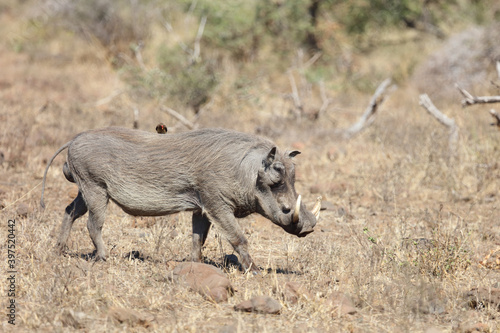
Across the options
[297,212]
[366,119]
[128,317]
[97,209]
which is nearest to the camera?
[128,317]

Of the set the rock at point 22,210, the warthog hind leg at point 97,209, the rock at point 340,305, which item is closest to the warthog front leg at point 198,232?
the warthog hind leg at point 97,209

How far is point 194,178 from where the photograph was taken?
14.4 feet

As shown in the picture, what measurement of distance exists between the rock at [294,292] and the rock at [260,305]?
0.17m

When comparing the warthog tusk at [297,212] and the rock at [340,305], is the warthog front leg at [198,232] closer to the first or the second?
the warthog tusk at [297,212]

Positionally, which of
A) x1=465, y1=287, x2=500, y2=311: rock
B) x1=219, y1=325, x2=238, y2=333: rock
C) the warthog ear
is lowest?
x1=465, y1=287, x2=500, y2=311: rock

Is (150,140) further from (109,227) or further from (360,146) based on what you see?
(360,146)

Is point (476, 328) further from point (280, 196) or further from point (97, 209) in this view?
point (97, 209)

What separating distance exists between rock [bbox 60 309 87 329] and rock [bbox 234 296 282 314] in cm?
87

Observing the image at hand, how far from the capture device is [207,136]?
452cm

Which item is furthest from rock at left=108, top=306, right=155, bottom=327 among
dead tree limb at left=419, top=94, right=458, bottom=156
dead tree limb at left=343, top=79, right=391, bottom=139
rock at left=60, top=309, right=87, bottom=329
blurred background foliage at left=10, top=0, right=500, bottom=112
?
blurred background foliage at left=10, top=0, right=500, bottom=112

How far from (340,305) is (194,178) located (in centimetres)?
136

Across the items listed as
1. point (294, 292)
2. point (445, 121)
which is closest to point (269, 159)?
point (294, 292)

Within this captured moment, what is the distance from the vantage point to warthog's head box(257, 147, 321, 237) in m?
4.26

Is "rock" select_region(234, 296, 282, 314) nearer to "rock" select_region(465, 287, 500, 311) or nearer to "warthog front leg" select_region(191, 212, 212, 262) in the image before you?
"warthog front leg" select_region(191, 212, 212, 262)
